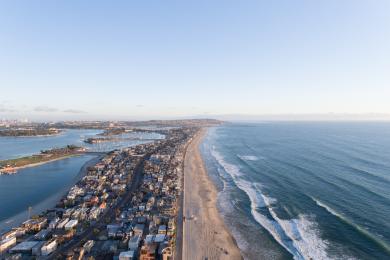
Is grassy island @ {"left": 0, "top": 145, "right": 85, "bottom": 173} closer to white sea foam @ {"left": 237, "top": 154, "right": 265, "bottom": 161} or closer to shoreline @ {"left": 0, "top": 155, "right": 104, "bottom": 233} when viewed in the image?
shoreline @ {"left": 0, "top": 155, "right": 104, "bottom": 233}

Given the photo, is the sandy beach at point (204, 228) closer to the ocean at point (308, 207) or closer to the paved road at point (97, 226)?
the ocean at point (308, 207)

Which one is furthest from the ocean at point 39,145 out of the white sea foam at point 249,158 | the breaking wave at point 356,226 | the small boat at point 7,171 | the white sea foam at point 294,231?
the breaking wave at point 356,226

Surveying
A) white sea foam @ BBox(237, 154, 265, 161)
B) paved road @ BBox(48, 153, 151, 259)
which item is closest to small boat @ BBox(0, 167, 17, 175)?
paved road @ BBox(48, 153, 151, 259)

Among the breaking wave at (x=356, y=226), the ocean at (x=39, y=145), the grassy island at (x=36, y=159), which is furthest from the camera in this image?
the ocean at (x=39, y=145)

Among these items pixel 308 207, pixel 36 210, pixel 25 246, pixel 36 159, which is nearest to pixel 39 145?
pixel 36 159

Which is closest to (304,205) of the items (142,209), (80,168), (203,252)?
(203,252)

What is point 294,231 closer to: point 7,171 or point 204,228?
point 204,228
